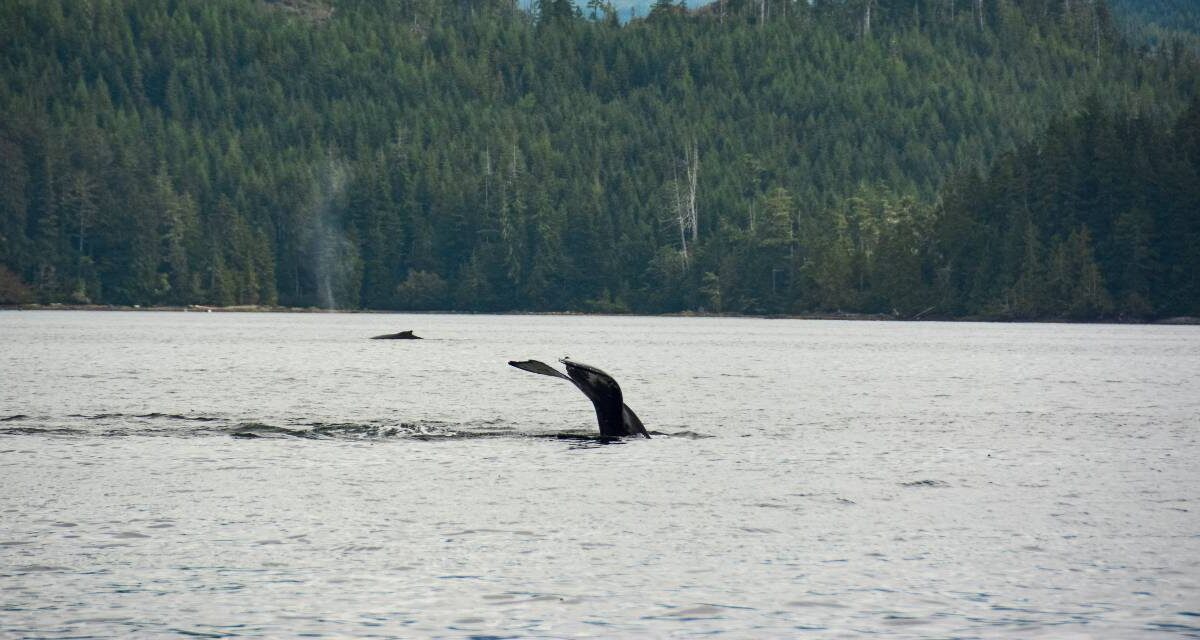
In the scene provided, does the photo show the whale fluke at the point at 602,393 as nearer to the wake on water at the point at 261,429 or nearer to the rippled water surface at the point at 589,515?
the wake on water at the point at 261,429

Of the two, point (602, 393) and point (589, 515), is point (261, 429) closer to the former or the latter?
point (602, 393)

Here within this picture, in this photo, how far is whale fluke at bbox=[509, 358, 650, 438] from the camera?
31.5 m

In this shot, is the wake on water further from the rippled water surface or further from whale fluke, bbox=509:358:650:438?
whale fluke, bbox=509:358:650:438

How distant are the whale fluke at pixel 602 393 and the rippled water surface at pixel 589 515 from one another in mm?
965

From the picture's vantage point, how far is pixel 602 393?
35.8 meters

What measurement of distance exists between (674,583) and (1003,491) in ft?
38.4

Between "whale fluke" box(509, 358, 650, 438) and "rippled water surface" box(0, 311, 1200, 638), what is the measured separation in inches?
38.0

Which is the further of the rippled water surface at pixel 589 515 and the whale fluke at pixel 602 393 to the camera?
the whale fluke at pixel 602 393

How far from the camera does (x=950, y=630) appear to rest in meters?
16.9

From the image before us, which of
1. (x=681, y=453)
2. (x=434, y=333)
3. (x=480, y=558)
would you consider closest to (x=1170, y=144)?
(x=434, y=333)

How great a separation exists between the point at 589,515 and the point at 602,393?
34.8 feet

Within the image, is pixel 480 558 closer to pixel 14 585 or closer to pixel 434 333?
pixel 14 585

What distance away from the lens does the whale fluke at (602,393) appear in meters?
31.5

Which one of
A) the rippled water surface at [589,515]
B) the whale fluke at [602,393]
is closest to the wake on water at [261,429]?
the rippled water surface at [589,515]
